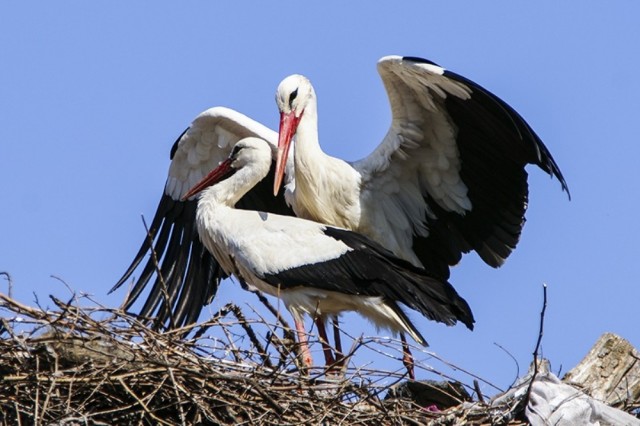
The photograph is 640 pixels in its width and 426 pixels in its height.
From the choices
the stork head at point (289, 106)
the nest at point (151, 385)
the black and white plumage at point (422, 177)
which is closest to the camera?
the nest at point (151, 385)

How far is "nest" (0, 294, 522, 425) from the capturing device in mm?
8109

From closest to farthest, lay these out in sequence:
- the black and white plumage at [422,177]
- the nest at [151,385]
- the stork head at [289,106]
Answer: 1. the nest at [151,385]
2. the black and white plumage at [422,177]
3. the stork head at [289,106]

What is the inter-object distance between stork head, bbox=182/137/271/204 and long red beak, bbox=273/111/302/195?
3.4 inches

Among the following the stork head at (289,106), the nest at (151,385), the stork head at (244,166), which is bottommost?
A: the nest at (151,385)

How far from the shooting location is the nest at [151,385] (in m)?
8.11

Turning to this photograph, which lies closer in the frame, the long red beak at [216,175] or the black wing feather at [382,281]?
the black wing feather at [382,281]

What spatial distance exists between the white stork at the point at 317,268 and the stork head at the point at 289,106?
356 mm

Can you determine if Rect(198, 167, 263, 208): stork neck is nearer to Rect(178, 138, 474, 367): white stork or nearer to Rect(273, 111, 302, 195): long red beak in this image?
Rect(178, 138, 474, 367): white stork

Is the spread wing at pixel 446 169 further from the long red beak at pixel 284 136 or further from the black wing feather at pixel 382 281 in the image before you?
the black wing feather at pixel 382 281

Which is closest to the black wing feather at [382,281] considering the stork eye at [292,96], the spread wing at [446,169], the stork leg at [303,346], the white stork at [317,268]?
the white stork at [317,268]

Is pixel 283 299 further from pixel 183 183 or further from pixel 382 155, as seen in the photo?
pixel 183 183

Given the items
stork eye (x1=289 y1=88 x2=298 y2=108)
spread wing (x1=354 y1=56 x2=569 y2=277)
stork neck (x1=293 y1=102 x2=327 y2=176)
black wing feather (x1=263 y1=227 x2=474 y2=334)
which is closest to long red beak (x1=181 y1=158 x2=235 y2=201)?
stork neck (x1=293 y1=102 x2=327 y2=176)

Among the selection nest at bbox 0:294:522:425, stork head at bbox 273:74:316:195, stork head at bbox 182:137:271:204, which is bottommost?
nest at bbox 0:294:522:425

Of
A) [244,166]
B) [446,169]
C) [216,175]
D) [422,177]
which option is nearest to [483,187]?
[446,169]
